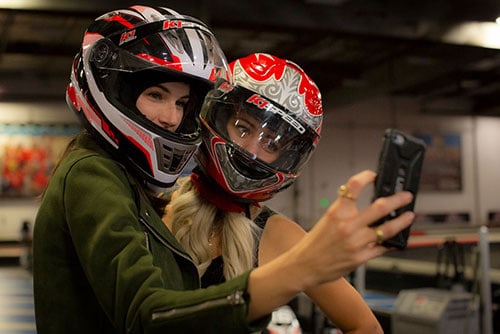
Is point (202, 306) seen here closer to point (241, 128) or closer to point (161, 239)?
point (161, 239)

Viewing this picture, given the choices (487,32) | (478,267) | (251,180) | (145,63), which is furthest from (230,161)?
(487,32)

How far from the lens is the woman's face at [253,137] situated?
1613mm

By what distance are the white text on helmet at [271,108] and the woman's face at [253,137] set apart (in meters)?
0.04

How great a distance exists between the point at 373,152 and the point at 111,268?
1724 cm

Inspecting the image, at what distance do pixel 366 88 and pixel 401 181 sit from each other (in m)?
14.5

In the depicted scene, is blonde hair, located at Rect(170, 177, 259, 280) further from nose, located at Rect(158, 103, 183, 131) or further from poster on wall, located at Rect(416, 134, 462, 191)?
poster on wall, located at Rect(416, 134, 462, 191)

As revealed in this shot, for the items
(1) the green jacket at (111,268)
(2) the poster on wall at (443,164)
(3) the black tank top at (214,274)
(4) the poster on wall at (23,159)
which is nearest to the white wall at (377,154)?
(2) the poster on wall at (443,164)

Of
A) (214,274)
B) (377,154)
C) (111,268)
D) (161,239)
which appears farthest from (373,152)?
(111,268)

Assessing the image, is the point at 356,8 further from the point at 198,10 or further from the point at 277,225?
the point at 277,225

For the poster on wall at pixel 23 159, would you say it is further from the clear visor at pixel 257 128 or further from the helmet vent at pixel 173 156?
the helmet vent at pixel 173 156

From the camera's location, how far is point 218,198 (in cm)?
169

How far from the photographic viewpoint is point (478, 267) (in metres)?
5.27

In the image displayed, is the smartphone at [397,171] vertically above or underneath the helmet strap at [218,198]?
above

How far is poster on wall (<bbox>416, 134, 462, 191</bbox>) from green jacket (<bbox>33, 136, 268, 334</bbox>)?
1757 centimetres
